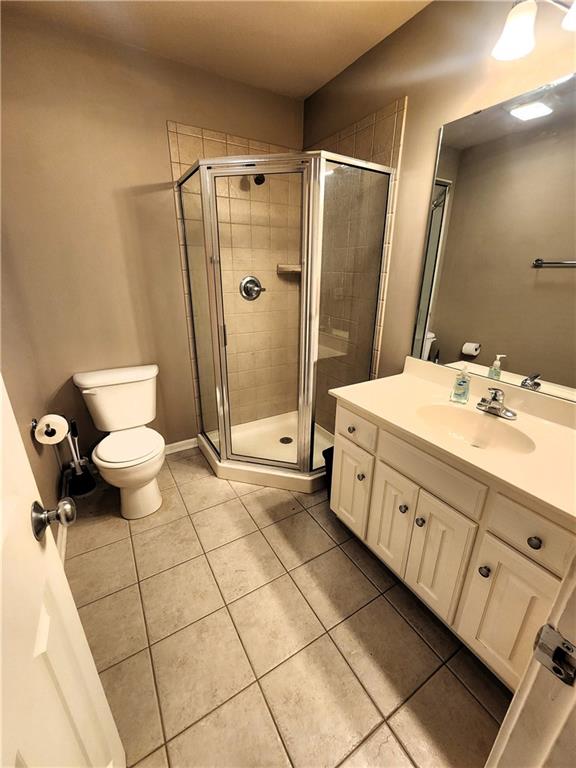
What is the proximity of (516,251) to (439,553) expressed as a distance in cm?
121

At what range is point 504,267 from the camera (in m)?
1.34

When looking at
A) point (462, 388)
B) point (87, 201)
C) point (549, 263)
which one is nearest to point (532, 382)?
point (462, 388)

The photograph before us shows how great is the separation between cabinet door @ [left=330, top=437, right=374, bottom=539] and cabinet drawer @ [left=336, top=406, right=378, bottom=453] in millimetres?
38

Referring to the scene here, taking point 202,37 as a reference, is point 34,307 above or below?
below

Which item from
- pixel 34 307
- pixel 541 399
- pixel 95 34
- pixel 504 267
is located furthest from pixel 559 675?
pixel 95 34

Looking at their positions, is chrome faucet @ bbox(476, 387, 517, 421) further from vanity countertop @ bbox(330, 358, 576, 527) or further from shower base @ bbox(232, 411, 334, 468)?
shower base @ bbox(232, 411, 334, 468)

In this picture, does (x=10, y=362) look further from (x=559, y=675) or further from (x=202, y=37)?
(x=559, y=675)

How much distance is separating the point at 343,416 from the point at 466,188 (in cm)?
115

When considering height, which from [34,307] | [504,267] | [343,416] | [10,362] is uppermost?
[504,267]

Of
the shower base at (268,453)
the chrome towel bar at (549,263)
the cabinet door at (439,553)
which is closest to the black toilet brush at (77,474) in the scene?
the shower base at (268,453)

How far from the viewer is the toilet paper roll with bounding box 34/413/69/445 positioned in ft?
5.29

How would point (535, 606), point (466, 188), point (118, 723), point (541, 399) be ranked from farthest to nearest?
point (466, 188), point (541, 399), point (118, 723), point (535, 606)

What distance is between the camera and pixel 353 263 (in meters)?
2.02

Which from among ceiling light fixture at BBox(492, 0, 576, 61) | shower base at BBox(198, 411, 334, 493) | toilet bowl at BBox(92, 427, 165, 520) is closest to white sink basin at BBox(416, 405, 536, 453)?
shower base at BBox(198, 411, 334, 493)
